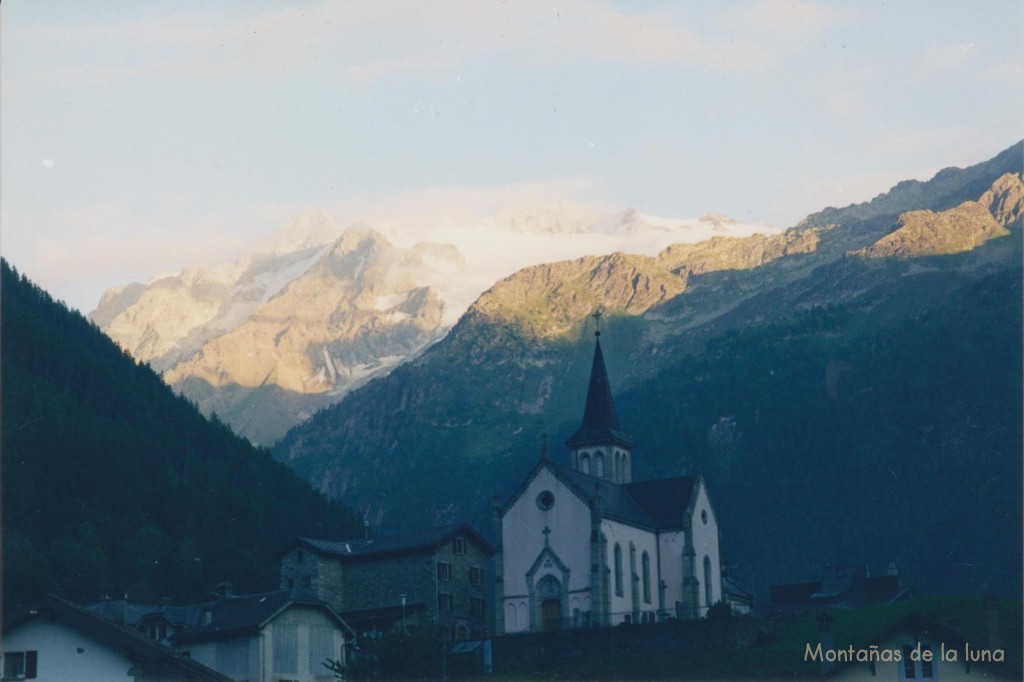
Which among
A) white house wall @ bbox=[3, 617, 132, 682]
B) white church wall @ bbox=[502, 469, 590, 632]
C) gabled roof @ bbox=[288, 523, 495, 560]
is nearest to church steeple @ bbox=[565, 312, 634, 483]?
gabled roof @ bbox=[288, 523, 495, 560]

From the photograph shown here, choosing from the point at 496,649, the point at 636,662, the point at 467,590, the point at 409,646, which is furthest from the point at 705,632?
the point at 467,590

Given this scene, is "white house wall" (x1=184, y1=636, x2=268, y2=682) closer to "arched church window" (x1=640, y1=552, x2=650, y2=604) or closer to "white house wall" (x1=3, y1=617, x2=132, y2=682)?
"white house wall" (x1=3, y1=617, x2=132, y2=682)

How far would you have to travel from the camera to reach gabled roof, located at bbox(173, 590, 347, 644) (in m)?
90.4

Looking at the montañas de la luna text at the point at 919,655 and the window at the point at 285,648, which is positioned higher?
the window at the point at 285,648

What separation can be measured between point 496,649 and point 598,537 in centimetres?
→ 1569

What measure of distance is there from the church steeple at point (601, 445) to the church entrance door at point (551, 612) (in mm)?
17513

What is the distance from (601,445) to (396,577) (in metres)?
22.5

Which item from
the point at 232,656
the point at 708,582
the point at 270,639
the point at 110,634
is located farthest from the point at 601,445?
the point at 110,634

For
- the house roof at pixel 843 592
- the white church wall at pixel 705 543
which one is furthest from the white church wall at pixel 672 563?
the house roof at pixel 843 592

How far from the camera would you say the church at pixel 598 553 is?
116625mm

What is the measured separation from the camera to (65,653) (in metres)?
68.7

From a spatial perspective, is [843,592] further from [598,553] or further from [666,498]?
[598,553]

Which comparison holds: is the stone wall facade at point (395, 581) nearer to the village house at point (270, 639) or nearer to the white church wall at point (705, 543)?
the white church wall at point (705, 543)

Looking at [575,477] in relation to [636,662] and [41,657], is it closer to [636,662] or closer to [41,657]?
[636,662]
